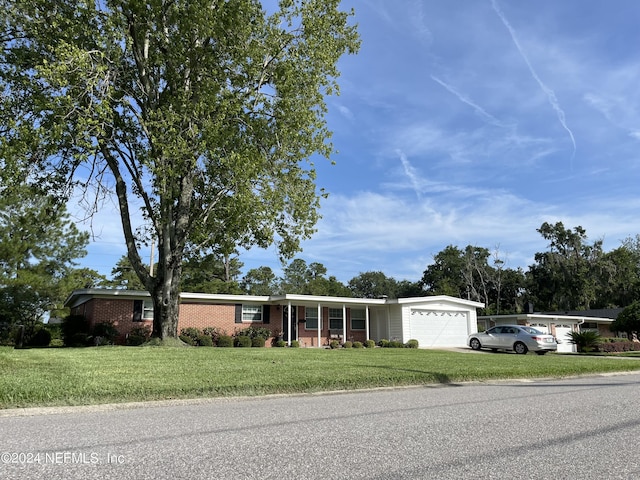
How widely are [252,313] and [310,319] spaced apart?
375 cm

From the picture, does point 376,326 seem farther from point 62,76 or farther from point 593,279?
point 593,279

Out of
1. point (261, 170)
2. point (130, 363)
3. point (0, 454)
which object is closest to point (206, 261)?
point (261, 170)

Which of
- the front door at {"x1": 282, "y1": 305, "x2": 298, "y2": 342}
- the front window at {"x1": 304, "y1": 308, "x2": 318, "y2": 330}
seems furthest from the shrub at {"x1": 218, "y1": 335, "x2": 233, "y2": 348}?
the front window at {"x1": 304, "y1": 308, "x2": 318, "y2": 330}

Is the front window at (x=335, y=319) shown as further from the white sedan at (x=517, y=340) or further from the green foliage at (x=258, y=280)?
the green foliage at (x=258, y=280)

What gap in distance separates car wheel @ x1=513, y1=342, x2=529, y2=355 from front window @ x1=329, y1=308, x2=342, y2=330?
994cm

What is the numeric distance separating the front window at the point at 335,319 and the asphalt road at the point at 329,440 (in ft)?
70.3

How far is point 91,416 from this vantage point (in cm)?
626

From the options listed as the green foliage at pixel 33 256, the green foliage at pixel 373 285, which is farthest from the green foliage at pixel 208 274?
the green foliage at pixel 373 285

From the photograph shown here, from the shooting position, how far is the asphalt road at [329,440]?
3789 millimetres

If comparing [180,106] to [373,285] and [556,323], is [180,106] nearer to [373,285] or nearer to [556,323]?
[556,323]

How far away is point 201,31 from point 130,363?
35.6 feet

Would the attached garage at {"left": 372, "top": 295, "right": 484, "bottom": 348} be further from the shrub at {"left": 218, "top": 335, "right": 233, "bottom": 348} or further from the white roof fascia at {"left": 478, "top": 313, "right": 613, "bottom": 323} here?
the shrub at {"left": 218, "top": 335, "right": 233, "bottom": 348}

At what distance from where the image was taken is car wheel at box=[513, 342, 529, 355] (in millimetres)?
23547

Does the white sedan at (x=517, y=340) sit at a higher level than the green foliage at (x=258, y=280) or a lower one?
lower
